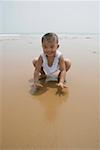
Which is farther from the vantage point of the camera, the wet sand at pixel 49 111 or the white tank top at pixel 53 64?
the white tank top at pixel 53 64

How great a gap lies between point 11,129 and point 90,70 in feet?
2.10

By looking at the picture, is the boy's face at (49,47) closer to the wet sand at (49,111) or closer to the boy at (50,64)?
the boy at (50,64)

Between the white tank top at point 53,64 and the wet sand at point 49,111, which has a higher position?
the white tank top at point 53,64

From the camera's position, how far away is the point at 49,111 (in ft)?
3.30

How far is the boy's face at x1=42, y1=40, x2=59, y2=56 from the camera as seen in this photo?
1223mm

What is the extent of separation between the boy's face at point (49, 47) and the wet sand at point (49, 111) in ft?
0.41

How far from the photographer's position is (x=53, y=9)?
3.08 meters

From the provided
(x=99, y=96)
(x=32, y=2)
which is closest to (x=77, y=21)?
(x=32, y=2)

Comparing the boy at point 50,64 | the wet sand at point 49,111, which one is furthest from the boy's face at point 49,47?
the wet sand at point 49,111

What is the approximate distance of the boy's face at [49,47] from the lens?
1223 millimetres

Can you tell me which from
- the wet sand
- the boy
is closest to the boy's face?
the boy

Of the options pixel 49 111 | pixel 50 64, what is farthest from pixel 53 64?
pixel 49 111

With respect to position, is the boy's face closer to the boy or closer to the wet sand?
the boy

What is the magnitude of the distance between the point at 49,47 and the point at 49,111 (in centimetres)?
33
